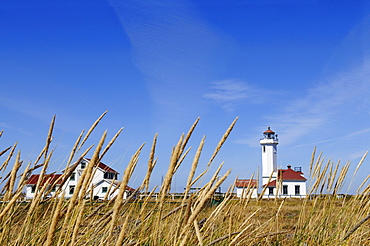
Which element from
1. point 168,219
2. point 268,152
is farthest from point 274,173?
point 168,219

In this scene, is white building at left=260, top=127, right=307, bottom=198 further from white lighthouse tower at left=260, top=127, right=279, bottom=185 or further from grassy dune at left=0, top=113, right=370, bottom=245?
grassy dune at left=0, top=113, right=370, bottom=245

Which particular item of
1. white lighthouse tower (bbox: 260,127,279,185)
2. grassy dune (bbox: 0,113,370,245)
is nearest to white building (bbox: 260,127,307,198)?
white lighthouse tower (bbox: 260,127,279,185)

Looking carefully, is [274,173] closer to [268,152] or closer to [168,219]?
[268,152]

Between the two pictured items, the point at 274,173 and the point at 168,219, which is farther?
the point at 274,173

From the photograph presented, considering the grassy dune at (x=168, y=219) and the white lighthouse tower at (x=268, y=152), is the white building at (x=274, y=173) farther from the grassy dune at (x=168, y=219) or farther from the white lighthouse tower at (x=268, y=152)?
the grassy dune at (x=168, y=219)

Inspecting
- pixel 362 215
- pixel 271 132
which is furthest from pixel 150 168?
pixel 271 132

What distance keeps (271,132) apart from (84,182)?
46.0 metres

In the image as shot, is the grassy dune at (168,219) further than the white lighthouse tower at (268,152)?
No

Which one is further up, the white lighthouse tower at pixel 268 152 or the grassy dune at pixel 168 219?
the white lighthouse tower at pixel 268 152

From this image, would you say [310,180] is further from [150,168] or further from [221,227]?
[150,168]

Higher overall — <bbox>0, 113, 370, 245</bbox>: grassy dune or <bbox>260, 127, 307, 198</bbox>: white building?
<bbox>260, 127, 307, 198</bbox>: white building

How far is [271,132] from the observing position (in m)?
45.6

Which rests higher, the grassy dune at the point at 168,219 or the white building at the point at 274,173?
the white building at the point at 274,173

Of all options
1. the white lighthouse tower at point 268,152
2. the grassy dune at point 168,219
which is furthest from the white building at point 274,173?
the grassy dune at point 168,219
